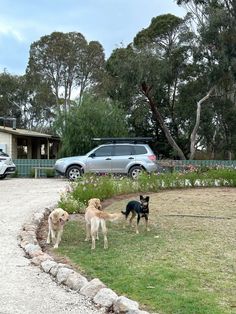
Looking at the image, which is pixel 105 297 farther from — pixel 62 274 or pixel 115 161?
pixel 115 161

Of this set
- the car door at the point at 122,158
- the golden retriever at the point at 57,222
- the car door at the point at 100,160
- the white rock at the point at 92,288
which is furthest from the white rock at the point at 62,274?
the car door at the point at 122,158

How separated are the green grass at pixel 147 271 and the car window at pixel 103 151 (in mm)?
12989

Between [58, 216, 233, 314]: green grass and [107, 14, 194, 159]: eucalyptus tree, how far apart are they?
23751mm

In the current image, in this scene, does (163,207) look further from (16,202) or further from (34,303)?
(34,303)

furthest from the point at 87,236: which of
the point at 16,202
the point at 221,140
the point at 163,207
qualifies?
the point at 221,140

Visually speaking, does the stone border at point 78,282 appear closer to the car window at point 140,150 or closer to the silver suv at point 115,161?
the silver suv at point 115,161

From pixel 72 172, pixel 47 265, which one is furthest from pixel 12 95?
pixel 47 265

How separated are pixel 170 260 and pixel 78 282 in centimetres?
156

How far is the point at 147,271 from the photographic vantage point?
6.17 metres

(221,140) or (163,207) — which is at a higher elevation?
(221,140)

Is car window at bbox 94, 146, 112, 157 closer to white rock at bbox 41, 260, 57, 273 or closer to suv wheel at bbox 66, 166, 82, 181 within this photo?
suv wheel at bbox 66, 166, 82, 181

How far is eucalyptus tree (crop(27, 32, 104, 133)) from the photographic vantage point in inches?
1902

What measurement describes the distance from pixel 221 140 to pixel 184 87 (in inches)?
216

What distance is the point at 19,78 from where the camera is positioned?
55688 mm
